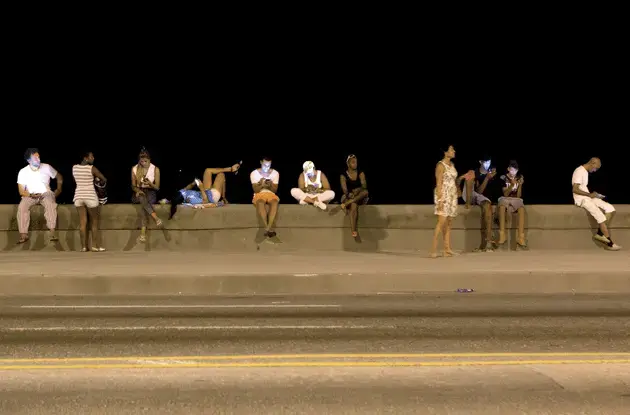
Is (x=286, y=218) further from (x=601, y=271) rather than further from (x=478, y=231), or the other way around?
(x=601, y=271)

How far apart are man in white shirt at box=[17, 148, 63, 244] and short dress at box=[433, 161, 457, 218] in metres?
6.98

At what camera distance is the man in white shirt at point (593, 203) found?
64.0 feet

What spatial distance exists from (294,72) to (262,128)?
211 inches

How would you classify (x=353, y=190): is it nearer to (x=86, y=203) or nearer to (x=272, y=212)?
(x=272, y=212)

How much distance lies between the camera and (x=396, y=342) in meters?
9.97

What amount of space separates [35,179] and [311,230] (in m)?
5.22

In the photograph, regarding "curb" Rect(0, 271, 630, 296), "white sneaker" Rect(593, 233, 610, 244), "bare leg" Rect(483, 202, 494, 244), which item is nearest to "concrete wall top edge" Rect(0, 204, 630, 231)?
"white sneaker" Rect(593, 233, 610, 244)

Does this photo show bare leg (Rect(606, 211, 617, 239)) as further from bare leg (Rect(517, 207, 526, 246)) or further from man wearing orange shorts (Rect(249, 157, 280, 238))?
man wearing orange shorts (Rect(249, 157, 280, 238))

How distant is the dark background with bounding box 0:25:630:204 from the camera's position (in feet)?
164

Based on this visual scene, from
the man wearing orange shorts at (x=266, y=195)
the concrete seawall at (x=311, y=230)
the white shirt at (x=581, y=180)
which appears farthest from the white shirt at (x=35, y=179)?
the white shirt at (x=581, y=180)

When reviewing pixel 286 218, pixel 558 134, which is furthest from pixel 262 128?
pixel 286 218

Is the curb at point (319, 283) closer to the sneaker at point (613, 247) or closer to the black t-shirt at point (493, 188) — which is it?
the black t-shirt at point (493, 188)

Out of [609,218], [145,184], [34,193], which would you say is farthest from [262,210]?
[609,218]

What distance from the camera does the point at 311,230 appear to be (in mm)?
19812
